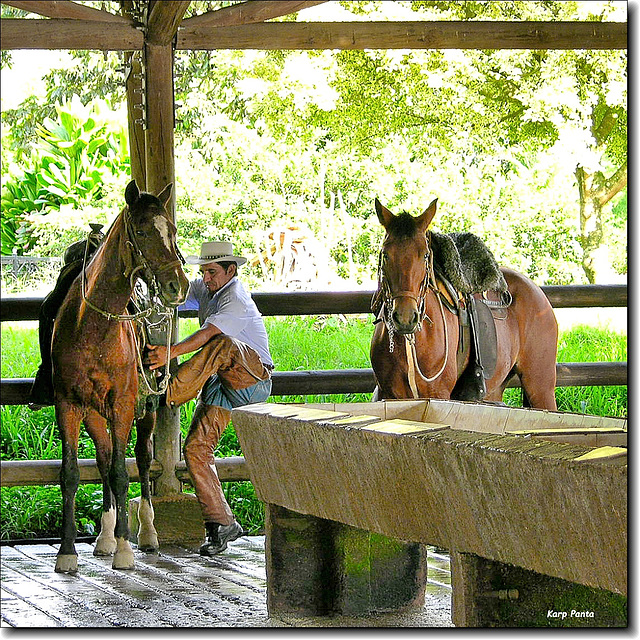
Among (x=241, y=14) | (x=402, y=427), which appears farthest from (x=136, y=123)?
(x=402, y=427)

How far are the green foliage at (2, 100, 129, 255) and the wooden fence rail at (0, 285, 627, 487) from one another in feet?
11.9

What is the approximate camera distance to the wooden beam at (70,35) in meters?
5.84

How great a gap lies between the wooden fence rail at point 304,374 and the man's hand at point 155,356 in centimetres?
74

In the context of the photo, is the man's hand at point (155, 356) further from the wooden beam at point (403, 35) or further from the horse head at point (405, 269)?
the wooden beam at point (403, 35)

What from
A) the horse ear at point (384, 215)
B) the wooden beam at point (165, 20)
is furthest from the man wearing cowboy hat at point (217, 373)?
the wooden beam at point (165, 20)

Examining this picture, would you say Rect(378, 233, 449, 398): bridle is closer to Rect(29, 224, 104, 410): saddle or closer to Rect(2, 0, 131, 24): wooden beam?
Rect(29, 224, 104, 410): saddle

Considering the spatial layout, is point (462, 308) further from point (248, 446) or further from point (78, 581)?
point (78, 581)

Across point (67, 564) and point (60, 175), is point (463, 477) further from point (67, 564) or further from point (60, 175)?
point (60, 175)

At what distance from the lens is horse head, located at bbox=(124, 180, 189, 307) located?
4.80 m

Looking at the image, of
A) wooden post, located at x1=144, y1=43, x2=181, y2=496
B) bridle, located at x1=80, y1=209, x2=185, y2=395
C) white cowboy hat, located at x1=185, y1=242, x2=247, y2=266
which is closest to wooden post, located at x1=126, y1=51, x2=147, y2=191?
wooden post, located at x1=144, y1=43, x2=181, y2=496

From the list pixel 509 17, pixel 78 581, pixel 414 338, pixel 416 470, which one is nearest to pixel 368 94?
pixel 509 17

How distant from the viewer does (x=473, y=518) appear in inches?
120

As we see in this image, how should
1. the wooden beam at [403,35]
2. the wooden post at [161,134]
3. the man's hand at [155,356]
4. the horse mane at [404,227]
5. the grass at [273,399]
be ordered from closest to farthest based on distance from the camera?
1. the horse mane at [404,227]
2. the man's hand at [155,356]
3. the wooden post at [161,134]
4. the wooden beam at [403,35]
5. the grass at [273,399]

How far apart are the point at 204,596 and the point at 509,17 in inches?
287
